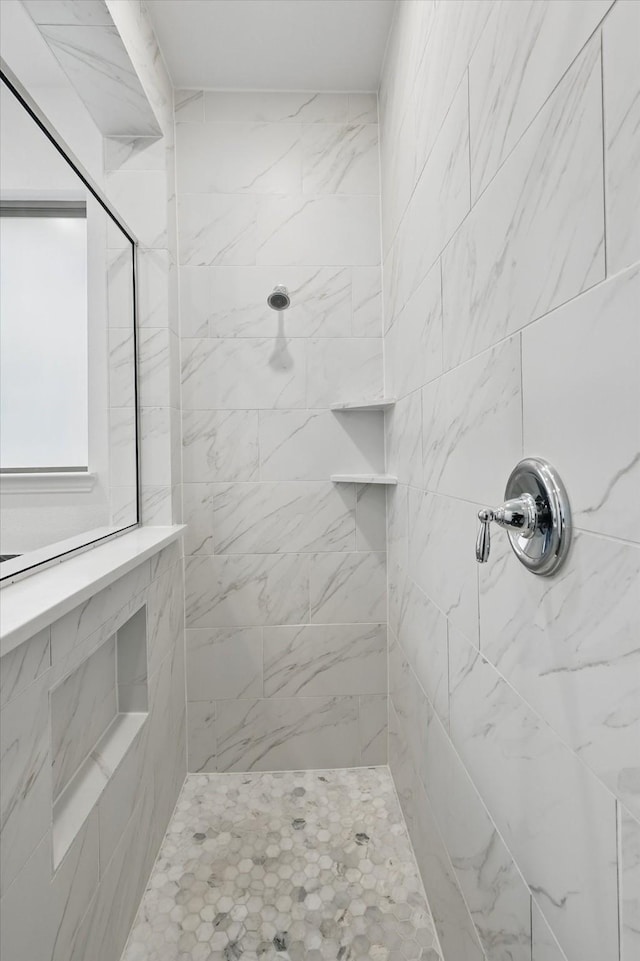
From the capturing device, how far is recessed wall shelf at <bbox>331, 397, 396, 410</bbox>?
172 cm

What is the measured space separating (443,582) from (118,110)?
1695 mm

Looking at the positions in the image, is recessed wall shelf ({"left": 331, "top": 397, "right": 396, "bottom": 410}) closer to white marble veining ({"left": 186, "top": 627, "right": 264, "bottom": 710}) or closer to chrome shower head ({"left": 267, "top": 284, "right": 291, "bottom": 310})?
chrome shower head ({"left": 267, "top": 284, "right": 291, "bottom": 310})

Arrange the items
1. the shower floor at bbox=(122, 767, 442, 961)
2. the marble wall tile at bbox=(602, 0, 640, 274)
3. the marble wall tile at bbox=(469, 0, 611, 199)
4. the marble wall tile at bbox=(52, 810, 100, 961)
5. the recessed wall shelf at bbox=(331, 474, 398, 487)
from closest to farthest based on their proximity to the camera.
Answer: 1. the marble wall tile at bbox=(602, 0, 640, 274)
2. the marble wall tile at bbox=(469, 0, 611, 199)
3. the marble wall tile at bbox=(52, 810, 100, 961)
4. the shower floor at bbox=(122, 767, 442, 961)
5. the recessed wall shelf at bbox=(331, 474, 398, 487)

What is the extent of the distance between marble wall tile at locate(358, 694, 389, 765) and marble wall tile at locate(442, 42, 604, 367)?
1.48 metres

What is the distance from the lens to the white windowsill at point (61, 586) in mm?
724

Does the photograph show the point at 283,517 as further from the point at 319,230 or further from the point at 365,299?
the point at 319,230

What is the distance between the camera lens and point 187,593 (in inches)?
76.3

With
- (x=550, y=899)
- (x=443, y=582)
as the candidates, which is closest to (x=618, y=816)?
(x=550, y=899)

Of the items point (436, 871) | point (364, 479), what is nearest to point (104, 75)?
point (364, 479)

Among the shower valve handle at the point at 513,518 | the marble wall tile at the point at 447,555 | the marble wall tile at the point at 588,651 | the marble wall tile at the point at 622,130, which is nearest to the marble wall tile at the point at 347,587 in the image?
the marble wall tile at the point at 447,555

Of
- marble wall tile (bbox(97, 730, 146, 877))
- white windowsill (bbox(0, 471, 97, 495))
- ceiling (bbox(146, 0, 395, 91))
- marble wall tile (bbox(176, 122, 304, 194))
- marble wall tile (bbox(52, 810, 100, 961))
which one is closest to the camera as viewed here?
marble wall tile (bbox(52, 810, 100, 961))

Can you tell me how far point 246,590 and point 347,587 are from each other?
0.38 m

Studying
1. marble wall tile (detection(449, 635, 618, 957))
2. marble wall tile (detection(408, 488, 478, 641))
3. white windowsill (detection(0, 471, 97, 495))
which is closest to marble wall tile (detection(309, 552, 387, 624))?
marble wall tile (detection(408, 488, 478, 641))

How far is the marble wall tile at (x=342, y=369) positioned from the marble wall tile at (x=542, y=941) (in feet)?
5.07
